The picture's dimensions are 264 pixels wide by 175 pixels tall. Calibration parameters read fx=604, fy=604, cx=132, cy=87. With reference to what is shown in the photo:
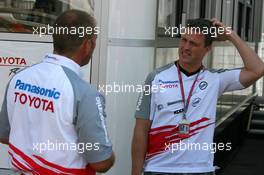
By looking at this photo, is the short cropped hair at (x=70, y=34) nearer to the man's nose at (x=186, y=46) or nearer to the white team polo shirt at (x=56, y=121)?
the white team polo shirt at (x=56, y=121)

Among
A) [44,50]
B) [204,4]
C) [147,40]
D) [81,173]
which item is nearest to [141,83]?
[147,40]

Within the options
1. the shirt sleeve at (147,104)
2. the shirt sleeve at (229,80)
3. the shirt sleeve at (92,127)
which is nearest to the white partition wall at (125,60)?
the shirt sleeve at (147,104)

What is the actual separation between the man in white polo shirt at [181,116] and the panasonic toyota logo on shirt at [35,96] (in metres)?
0.88

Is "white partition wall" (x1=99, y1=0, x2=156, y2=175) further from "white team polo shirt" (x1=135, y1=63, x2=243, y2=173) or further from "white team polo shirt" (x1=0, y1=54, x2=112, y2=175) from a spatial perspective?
"white team polo shirt" (x1=0, y1=54, x2=112, y2=175)

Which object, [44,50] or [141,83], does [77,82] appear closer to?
[44,50]

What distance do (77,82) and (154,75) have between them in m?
0.87

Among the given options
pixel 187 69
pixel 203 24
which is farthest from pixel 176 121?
pixel 203 24

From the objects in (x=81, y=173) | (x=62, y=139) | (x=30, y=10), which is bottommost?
(x=81, y=173)

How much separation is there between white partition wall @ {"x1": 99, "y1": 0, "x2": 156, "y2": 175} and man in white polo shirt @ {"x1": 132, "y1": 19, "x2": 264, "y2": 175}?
48 centimetres

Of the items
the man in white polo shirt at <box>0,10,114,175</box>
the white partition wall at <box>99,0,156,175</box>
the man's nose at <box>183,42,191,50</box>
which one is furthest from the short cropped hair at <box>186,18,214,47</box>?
the man in white polo shirt at <box>0,10,114,175</box>

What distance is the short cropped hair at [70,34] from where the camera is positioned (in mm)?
2434

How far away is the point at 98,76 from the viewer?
11.9 ft

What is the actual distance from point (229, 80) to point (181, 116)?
363 millimetres

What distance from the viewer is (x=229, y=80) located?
3299 millimetres
